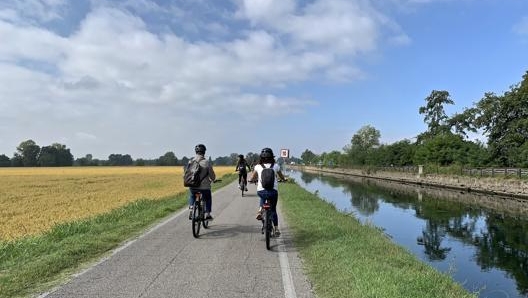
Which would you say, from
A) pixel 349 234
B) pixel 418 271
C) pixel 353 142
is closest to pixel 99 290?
pixel 418 271

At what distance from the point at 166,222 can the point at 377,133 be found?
399ft

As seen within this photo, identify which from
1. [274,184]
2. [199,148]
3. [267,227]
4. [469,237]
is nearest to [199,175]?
[199,148]

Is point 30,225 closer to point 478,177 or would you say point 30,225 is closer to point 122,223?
point 122,223

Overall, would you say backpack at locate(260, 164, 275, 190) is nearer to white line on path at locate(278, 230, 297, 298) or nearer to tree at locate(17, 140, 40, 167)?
white line on path at locate(278, 230, 297, 298)

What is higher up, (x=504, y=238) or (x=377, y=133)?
(x=377, y=133)

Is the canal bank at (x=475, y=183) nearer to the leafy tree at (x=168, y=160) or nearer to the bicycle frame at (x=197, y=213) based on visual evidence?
the bicycle frame at (x=197, y=213)

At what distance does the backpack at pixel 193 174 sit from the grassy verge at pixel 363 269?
268 centimetres

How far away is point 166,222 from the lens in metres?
13.7

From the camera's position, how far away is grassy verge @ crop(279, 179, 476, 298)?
6207mm

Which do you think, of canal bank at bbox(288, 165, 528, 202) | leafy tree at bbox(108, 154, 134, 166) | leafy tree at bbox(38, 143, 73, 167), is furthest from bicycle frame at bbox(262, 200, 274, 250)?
leafy tree at bbox(108, 154, 134, 166)

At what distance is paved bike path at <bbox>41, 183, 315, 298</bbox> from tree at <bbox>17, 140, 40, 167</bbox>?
157882 millimetres

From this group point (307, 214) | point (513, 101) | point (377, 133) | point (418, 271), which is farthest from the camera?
point (377, 133)

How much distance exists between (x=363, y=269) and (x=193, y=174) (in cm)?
506

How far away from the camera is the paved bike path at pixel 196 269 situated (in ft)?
20.6
